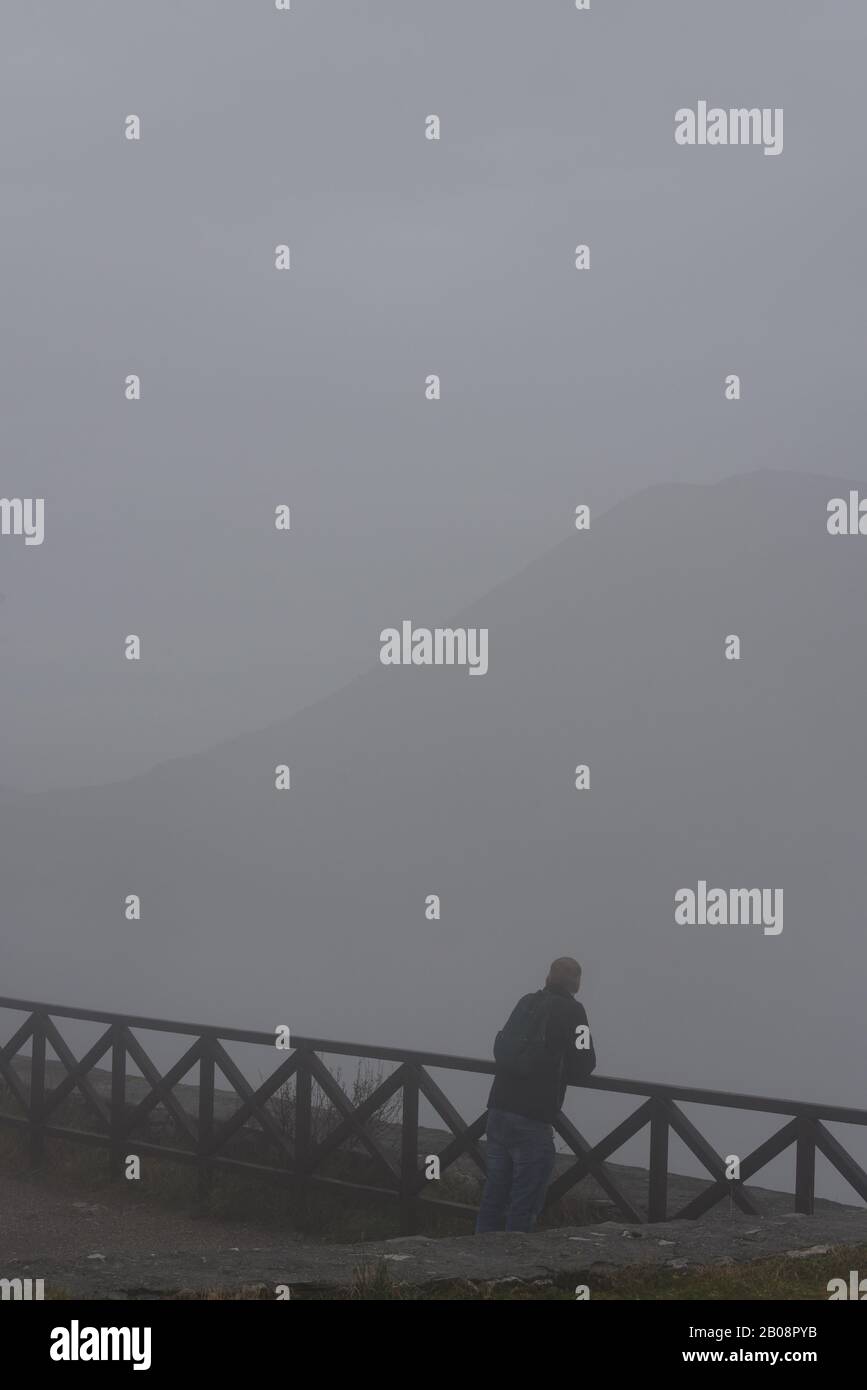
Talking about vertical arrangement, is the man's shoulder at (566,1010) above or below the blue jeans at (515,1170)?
above

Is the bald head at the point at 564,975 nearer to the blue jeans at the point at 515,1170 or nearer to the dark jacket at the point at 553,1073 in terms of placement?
the dark jacket at the point at 553,1073

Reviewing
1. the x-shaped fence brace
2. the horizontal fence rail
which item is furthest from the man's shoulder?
the x-shaped fence brace

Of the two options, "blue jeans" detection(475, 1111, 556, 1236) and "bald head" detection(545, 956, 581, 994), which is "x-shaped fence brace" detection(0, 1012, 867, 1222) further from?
"bald head" detection(545, 956, 581, 994)

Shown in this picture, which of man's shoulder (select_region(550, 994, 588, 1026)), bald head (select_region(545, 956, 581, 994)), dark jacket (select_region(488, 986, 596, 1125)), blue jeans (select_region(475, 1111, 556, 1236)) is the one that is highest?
bald head (select_region(545, 956, 581, 994))

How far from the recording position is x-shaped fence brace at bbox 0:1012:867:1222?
7488 millimetres

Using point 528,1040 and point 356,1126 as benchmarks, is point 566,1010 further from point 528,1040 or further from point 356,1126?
point 356,1126

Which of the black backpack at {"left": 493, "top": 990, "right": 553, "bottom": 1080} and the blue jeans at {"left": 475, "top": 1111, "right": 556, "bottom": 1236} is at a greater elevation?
the black backpack at {"left": 493, "top": 990, "right": 553, "bottom": 1080}

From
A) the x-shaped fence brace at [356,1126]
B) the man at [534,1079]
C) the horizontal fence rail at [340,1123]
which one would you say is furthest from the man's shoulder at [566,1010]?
the x-shaped fence brace at [356,1126]

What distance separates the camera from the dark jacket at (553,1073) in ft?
24.7

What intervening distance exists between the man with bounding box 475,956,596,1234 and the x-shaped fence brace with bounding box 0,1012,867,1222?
0.25m

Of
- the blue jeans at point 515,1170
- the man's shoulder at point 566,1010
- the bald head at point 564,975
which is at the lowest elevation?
the blue jeans at point 515,1170

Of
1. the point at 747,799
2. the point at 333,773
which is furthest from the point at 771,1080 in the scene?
the point at 333,773

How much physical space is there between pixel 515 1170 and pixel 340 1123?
2.20 metres

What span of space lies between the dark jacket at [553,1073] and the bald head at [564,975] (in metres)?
0.04
